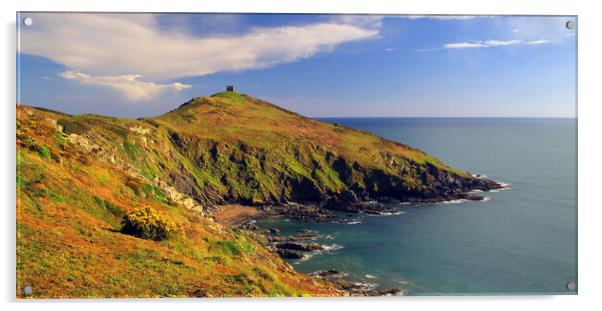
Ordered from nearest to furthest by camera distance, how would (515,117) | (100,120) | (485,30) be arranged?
(485,30), (515,117), (100,120)

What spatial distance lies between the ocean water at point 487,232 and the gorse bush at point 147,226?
8810 millimetres

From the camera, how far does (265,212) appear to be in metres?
41.2

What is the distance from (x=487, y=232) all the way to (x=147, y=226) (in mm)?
20325

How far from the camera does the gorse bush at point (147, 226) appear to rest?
1381cm

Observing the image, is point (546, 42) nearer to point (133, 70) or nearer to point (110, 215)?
point (133, 70)

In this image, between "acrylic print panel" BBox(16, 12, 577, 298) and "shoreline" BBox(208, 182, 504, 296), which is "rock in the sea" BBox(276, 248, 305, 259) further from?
"shoreline" BBox(208, 182, 504, 296)

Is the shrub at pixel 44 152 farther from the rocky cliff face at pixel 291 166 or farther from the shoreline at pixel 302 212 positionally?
the rocky cliff face at pixel 291 166

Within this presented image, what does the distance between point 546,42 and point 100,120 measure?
1299 inches

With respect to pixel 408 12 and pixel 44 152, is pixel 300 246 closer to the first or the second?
pixel 44 152

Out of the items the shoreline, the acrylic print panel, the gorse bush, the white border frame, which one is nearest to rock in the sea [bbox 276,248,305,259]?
the acrylic print panel

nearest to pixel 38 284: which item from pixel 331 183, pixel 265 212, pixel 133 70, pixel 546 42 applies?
pixel 133 70

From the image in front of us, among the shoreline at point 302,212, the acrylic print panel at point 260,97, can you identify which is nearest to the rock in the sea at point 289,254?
the acrylic print panel at point 260,97

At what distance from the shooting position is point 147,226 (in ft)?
45.5

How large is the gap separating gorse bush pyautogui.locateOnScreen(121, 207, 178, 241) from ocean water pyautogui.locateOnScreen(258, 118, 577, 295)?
28.9 feet
